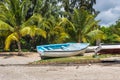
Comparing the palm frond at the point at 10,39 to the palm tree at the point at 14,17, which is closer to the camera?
the palm frond at the point at 10,39

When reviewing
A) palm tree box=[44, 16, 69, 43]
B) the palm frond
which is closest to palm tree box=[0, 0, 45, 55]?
the palm frond

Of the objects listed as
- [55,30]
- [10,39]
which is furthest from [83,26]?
[10,39]

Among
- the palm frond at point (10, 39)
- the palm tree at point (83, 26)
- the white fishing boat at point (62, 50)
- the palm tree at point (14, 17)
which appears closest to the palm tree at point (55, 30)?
the palm tree at point (83, 26)

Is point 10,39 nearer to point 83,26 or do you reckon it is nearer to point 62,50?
point 62,50

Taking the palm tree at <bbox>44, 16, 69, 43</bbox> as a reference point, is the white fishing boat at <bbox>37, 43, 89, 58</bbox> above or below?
below

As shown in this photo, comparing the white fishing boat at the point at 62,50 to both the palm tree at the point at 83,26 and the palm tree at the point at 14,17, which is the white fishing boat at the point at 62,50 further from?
the palm tree at the point at 83,26

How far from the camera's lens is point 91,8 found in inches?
1918

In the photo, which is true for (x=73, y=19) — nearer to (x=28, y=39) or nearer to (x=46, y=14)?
(x=46, y=14)

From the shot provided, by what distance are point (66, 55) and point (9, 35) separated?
6974 millimetres

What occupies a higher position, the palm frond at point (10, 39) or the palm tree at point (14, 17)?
the palm tree at point (14, 17)

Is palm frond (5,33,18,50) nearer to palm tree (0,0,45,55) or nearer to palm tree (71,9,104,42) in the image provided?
palm tree (0,0,45,55)

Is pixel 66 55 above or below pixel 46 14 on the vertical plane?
below

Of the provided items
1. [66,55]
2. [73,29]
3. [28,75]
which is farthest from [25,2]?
[28,75]

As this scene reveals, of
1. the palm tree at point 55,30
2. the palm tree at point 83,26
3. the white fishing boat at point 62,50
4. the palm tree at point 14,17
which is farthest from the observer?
the palm tree at point 55,30
